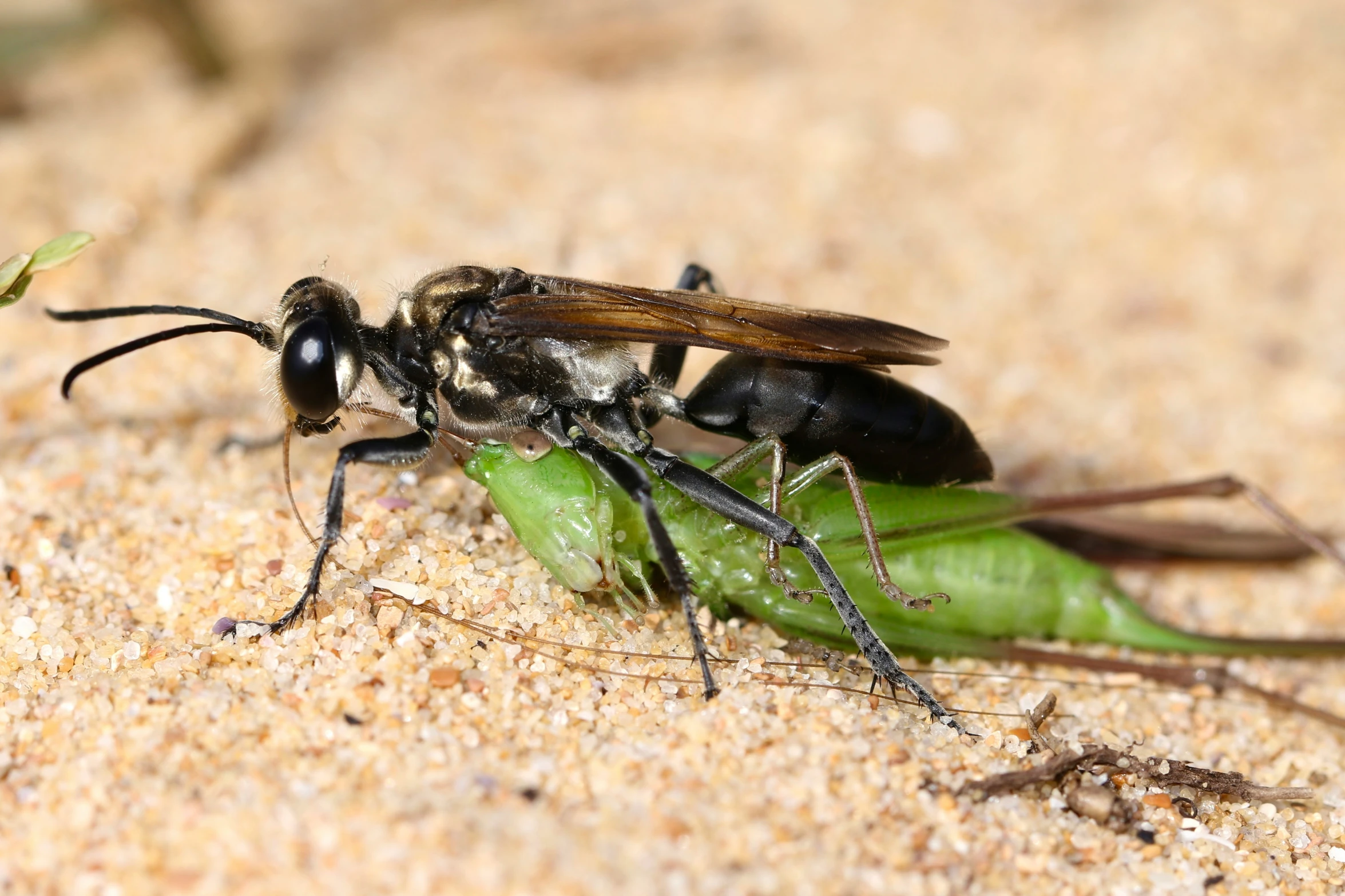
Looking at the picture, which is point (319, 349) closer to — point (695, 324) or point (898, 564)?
point (695, 324)

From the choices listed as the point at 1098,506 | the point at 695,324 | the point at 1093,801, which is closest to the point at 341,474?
the point at 695,324

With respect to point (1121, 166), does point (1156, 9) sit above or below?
above

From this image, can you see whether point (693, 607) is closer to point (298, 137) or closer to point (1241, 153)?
point (298, 137)

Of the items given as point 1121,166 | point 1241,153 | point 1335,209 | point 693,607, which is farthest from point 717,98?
point 693,607

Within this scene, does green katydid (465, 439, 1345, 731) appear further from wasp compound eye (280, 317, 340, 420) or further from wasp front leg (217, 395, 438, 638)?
wasp compound eye (280, 317, 340, 420)

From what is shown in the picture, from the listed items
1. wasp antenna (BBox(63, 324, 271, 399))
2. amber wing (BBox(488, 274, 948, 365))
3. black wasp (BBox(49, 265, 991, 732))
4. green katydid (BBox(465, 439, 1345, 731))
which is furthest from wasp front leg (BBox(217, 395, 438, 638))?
wasp antenna (BBox(63, 324, 271, 399))

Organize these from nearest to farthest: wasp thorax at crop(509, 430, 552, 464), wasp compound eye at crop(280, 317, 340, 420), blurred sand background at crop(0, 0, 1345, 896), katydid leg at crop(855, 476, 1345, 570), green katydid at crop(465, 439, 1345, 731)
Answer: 1. blurred sand background at crop(0, 0, 1345, 896)
2. wasp compound eye at crop(280, 317, 340, 420)
3. green katydid at crop(465, 439, 1345, 731)
4. wasp thorax at crop(509, 430, 552, 464)
5. katydid leg at crop(855, 476, 1345, 570)

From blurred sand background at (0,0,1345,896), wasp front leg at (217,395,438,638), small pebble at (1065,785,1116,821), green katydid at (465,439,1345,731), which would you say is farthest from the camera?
green katydid at (465,439,1345,731)
